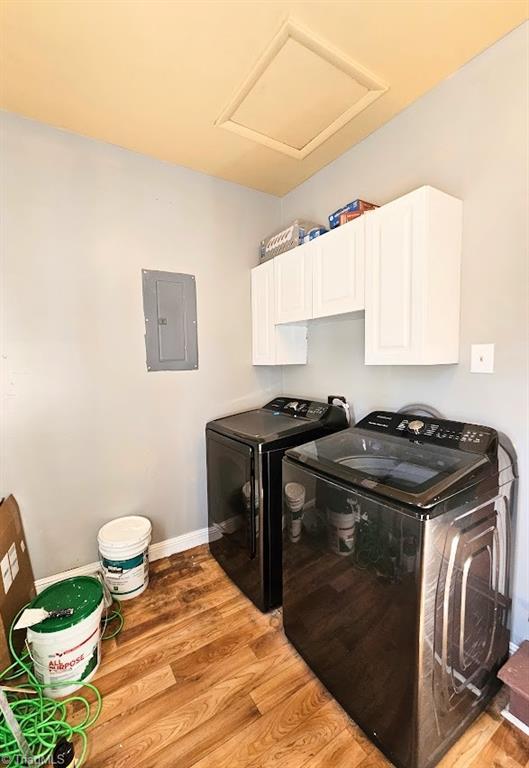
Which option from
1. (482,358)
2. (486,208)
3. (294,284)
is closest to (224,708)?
(482,358)

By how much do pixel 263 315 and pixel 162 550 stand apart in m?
1.72

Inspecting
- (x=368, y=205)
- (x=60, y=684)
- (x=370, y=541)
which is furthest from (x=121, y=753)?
(x=368, y=205)

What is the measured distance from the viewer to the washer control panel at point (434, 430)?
1245 millimetres

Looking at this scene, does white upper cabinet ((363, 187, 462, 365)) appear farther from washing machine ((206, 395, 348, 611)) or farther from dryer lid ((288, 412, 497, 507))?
washing machine ((206, 395, 348, 611))

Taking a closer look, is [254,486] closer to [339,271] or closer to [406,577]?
[406,577]

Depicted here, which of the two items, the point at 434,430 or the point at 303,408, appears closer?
the point at 434,430

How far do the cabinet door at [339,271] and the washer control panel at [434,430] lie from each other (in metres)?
0.57

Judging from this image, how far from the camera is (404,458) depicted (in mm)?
1286

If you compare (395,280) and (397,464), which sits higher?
(395,280)

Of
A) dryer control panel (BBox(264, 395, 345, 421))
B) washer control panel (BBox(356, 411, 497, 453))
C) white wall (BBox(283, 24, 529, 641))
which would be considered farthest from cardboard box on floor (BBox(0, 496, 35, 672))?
white wall (BBox(283, 24, 529, 641))

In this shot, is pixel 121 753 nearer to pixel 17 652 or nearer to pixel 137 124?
pixel 17 652

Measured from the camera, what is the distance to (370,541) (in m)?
1.02

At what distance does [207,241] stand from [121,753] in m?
2.48

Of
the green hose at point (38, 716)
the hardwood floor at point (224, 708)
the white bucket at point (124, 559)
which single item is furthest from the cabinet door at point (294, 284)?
the green hose at point (38, 716)
